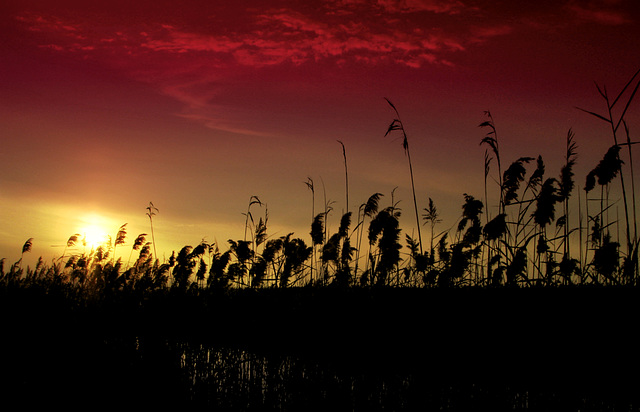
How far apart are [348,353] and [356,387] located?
33 centimetres

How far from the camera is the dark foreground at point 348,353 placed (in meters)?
3.61

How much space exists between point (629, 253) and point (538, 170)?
1.43 meters

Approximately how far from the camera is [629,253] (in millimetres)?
4801

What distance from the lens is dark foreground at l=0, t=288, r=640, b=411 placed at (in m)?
3.61

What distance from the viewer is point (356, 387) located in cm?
407

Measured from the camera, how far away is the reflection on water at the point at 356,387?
11.7ft

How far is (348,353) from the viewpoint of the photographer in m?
4.33

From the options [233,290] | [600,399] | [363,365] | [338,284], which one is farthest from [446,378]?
[233,290]

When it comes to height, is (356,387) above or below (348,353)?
below

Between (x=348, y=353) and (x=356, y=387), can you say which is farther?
(x=348, y=353)

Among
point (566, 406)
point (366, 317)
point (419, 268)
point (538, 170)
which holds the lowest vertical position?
point (566, 406)

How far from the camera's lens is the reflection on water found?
3562 mm

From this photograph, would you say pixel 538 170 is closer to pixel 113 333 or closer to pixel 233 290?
pixel 233 290

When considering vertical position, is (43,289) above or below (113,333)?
above
